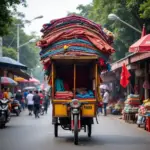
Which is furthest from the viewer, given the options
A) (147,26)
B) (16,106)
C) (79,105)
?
(147,26)

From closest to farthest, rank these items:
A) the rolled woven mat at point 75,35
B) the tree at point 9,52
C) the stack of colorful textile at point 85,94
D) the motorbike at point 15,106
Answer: the stack of colorful textile at point 85,94, the rolled woven mat at point 75,35, the motorbike at point 15,106, the tree at point 9,52

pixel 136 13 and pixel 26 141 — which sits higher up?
pixel 136 13

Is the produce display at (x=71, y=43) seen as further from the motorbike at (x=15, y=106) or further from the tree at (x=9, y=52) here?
the tree at (x=9, y=52)

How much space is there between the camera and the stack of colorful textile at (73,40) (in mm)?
13875

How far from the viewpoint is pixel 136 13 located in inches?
1192

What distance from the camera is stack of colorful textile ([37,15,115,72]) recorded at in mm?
13875

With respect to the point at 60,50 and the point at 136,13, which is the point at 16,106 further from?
the point at 60,50

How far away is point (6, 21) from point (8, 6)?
62cm

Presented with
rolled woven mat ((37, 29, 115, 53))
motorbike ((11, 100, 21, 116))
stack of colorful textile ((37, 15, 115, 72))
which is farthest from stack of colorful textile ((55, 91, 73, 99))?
motorbike ((11, 100, 21, 116))

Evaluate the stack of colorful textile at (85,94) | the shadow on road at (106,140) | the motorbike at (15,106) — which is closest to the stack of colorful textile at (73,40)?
the stack of colorful textile at (85,94)

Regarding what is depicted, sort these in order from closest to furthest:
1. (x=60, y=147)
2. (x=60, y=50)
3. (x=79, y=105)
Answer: (x=60, y=147) → (x=79, y=105) → (x=60, y=50)

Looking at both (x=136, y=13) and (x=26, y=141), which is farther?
(x=136, y=13)

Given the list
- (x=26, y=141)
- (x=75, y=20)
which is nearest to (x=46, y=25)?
(x=75, y=20)

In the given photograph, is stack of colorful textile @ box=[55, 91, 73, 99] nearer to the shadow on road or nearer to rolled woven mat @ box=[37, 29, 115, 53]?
the shadow on road
